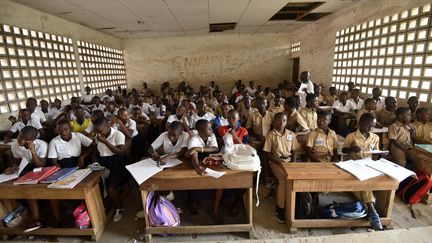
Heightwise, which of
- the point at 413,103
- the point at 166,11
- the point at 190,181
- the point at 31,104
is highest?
the point at 166,11

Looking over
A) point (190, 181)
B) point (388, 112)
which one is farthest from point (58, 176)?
point (388, 112)

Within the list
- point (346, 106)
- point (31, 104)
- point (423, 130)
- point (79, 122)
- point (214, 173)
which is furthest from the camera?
point (346, 106)

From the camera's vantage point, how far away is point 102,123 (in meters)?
2.82

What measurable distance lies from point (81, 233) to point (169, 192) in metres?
0.98

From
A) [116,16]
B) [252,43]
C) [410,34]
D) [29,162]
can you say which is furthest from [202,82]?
[29,162]

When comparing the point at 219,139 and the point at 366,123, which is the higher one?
the point at 366,123

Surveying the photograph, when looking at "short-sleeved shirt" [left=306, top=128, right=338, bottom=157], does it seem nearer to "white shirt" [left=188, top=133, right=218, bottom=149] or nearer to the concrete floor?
the concrete floor

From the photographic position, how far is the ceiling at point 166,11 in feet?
16.2

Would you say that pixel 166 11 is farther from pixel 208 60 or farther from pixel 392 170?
pixel 392 170

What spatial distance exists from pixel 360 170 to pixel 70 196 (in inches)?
114

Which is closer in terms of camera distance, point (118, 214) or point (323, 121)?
point (118, 214)

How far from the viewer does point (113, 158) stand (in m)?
2.90

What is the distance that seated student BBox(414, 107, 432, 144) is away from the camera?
337cm

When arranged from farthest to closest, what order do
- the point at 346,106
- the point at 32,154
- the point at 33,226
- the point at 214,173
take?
the point at 346,106
the point at 32,154
the point at 33,226
the point at 214,173
